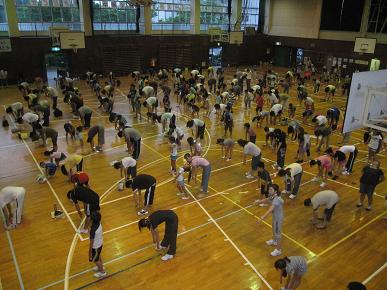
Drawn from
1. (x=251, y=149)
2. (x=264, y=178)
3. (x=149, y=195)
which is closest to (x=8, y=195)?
(x=149, y=195)

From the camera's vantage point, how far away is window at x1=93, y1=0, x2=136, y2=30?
25719mm

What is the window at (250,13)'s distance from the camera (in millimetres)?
32969

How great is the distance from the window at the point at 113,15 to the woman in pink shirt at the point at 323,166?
68.6 ft

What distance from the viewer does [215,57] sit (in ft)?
110

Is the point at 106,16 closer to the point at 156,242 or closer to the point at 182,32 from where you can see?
the point at 182,32

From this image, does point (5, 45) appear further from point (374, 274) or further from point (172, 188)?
point (374, 274)

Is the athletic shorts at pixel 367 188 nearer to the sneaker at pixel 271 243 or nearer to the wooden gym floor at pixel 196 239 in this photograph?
the wooden gym floor at pixel 196 239

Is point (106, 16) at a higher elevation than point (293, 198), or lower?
higher

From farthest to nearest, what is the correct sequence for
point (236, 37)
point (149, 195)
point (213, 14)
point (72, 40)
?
point (213, 14) → point (236, 37) → point (72, 40) → point (149, 195)

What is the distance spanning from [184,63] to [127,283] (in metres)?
26.3

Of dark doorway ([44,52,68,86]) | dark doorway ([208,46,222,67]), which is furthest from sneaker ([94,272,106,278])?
dark doorway ([208,46,222,67])

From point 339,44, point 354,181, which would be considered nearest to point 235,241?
point 354,181

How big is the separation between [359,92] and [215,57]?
27723mm

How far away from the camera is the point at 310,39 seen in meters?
29.9
